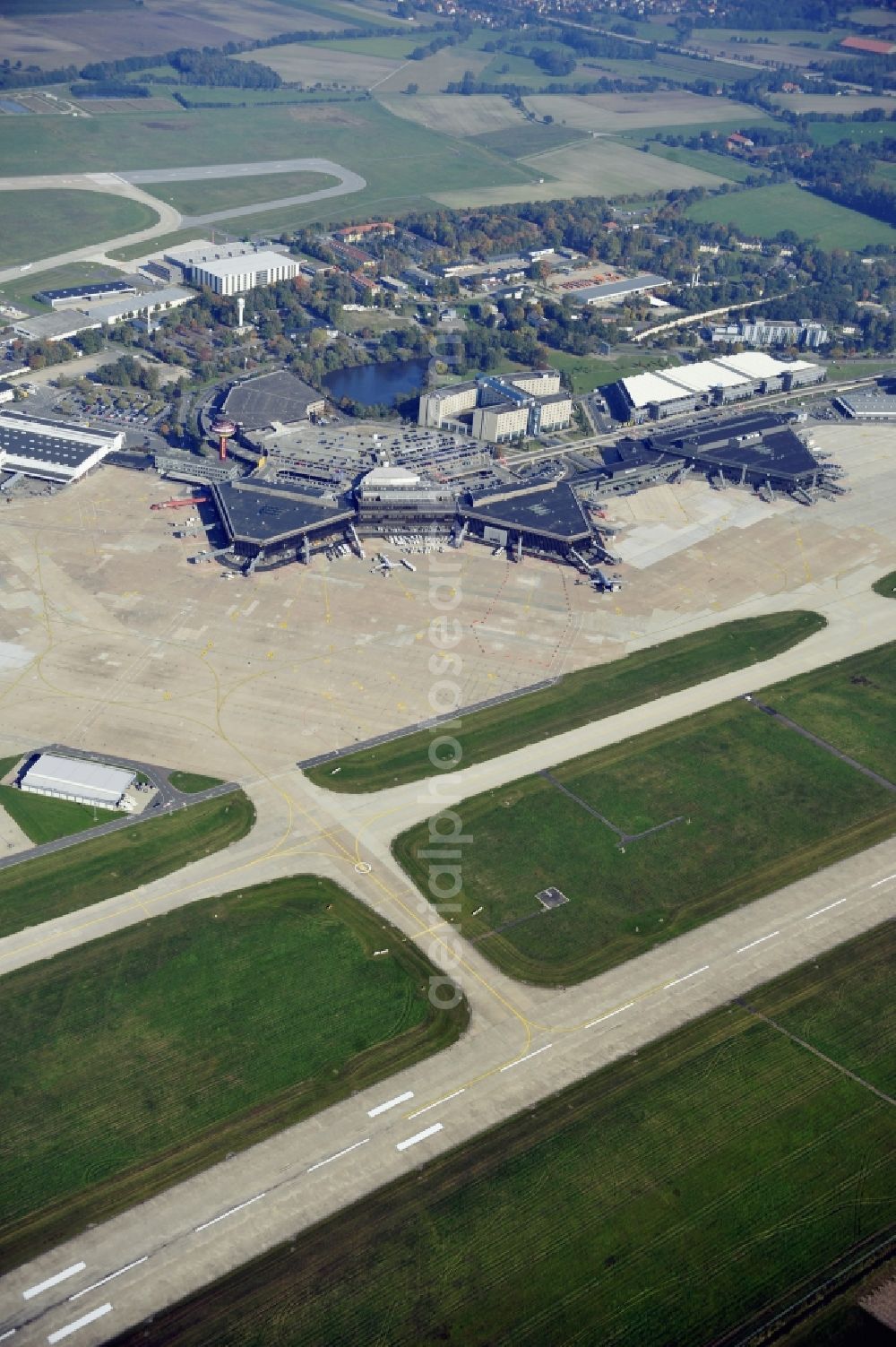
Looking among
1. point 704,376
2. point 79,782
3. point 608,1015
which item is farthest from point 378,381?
point 608,1015

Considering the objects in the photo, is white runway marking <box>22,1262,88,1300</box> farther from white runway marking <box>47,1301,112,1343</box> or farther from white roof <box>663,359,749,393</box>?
white roof <box>663,359,749,393</box>

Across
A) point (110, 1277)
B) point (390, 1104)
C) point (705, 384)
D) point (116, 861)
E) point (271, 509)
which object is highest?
point (705, 384)

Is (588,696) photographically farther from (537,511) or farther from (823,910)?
(537,511)

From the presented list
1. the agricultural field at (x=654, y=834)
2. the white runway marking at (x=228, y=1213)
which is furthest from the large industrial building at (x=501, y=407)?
the white runway marking at (x=228, y=1213)

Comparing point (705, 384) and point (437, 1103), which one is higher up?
point (705, 384)

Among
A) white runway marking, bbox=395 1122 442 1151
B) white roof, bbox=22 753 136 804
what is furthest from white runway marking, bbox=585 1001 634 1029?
white roof, bbox=22 753 136 804

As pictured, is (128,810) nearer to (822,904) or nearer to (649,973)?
(649,973)

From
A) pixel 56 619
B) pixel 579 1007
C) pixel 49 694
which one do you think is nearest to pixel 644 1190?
pixel 579 1007
